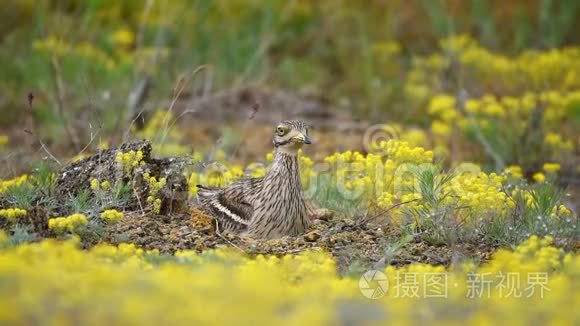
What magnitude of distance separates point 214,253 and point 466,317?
4.94 ft

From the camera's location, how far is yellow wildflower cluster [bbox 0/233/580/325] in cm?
322

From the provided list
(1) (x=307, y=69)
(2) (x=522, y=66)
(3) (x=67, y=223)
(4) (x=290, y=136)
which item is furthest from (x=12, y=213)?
(1) (x=307, y=69)

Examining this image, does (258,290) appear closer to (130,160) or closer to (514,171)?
(130,160)

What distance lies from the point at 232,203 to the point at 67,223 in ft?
4.73

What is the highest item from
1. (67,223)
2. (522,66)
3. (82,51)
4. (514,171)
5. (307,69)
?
(82,51)

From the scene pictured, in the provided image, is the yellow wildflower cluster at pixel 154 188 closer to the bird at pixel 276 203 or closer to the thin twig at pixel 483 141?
the bird at pixel 276 203

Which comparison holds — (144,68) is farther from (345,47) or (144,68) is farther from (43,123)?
(345,47)

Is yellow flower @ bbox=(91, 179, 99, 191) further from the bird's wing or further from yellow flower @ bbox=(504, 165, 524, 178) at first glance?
yellow flower @ bbox=(504, 165, 524, 178)

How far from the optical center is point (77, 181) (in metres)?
6.03

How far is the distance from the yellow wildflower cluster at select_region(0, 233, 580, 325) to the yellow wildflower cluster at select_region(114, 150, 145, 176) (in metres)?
1.17

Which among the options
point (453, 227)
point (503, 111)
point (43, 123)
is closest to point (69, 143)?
point (43, 123)

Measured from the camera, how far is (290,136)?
6.06 meters

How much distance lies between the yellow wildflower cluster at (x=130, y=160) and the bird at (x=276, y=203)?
551mm

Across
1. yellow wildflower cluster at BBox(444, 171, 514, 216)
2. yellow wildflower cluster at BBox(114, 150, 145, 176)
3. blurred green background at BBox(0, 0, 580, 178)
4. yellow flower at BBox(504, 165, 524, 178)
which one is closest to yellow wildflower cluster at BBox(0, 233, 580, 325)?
yellow wildflower cluster at BBox(444, 171, 514, 216)
